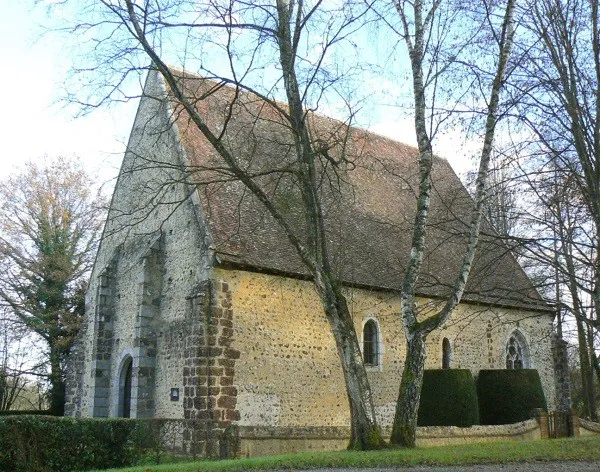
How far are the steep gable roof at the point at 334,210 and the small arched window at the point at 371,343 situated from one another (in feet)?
4.05

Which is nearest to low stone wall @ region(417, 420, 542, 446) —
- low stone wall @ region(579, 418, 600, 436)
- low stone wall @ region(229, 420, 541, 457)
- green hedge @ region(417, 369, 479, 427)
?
low stone wall @ region(229, 420, 541, 457)

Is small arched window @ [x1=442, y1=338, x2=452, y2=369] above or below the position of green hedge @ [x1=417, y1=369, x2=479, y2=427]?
above

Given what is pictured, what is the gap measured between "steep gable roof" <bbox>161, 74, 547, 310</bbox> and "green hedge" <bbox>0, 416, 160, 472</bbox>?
13.6 ft

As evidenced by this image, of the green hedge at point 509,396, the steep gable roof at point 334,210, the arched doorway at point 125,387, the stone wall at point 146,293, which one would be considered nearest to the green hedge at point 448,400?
the green hedge at point 509,396

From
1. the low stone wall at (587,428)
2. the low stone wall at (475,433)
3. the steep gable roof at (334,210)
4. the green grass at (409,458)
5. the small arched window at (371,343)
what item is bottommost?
the low stone wall at (587,428)

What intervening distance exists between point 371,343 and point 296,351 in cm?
289

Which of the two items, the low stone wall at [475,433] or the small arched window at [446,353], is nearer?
the low stone wall at [475,433]

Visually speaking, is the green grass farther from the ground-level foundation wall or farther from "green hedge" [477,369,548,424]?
"green hedge" [477,369,548,424]

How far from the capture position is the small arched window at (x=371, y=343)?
1830 cm

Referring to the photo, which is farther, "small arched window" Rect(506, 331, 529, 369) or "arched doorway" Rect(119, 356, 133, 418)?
"small arched window" Rect(506, 331, 529, 369)

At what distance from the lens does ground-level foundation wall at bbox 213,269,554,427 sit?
1551 centimetres

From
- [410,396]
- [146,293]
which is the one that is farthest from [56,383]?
[410,396]

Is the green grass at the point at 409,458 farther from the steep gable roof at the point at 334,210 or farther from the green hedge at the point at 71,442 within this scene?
the steep gable roof at the point at 334,210

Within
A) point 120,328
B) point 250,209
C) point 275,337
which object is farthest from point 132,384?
point 250,209
